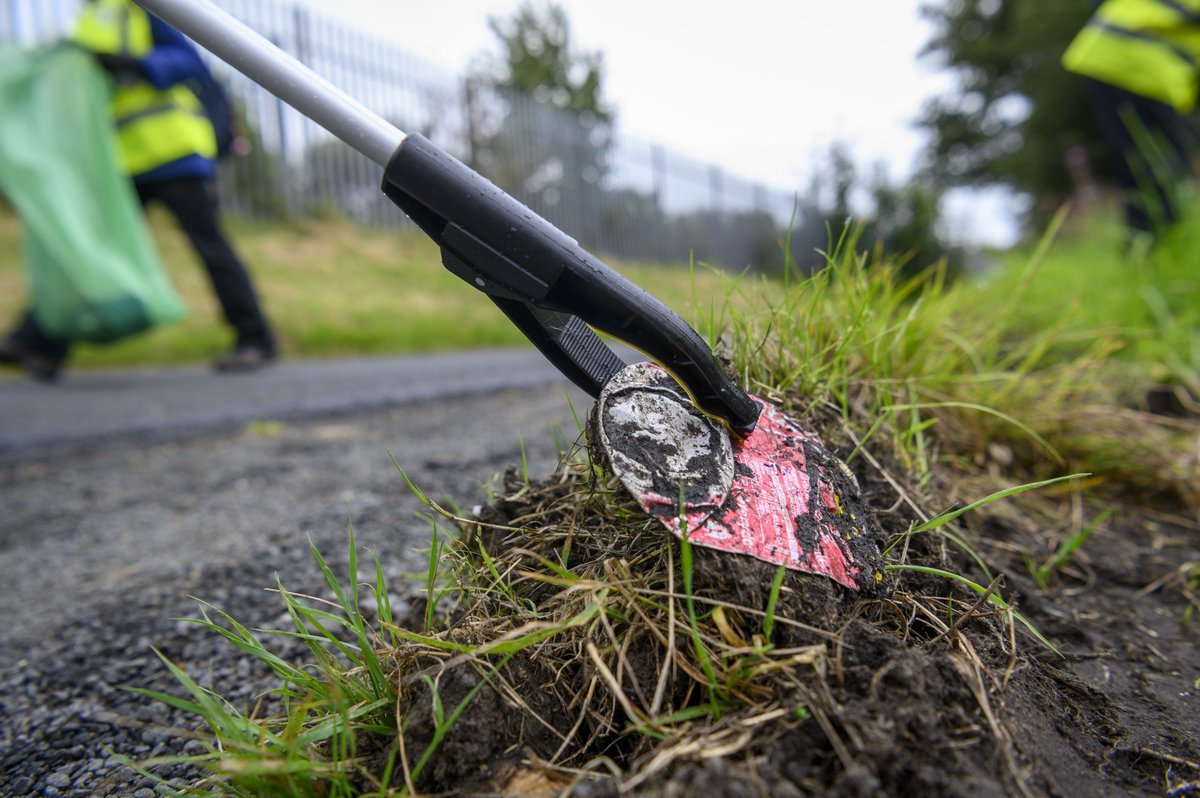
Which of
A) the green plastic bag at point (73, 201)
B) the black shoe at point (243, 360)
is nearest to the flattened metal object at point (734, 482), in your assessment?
the green plastic bag at point (73, 201)

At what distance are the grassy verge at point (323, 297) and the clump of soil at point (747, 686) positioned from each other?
125 inches

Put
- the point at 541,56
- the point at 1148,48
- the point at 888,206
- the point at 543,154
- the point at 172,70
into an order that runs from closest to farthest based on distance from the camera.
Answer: the point at 1148,48, the point at 172,70, the point at 888,206, the point at 543,154, the point at 541,56

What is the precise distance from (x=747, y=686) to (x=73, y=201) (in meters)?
4.23

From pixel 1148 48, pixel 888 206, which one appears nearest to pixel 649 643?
pixel 1148 48

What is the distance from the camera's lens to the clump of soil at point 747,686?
0.61 m

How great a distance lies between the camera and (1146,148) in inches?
126

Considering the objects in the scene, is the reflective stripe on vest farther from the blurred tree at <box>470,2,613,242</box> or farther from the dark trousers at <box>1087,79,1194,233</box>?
the blurred tree at <box>470,2,613,242</box>

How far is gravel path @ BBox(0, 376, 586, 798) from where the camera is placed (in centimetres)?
100

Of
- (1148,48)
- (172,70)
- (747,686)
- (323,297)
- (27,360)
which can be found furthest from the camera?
(323,297)

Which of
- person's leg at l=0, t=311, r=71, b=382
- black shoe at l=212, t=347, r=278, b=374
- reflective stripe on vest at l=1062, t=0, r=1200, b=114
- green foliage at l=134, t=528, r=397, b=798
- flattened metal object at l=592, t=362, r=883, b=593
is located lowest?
black shoe at l=212, t=347, r=278, b=374

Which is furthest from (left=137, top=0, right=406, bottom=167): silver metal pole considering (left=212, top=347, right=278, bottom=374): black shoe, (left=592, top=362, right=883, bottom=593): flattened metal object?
(left=212, top=347, right=278, bottom=374): black shoe

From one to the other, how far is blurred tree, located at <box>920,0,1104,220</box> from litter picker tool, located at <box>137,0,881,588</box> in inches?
615

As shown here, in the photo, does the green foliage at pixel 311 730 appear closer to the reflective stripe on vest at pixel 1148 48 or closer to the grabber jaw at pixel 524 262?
the grabber jaw at pixel 524 262

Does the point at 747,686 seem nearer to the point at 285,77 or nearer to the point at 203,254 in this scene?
the point at 285,77
